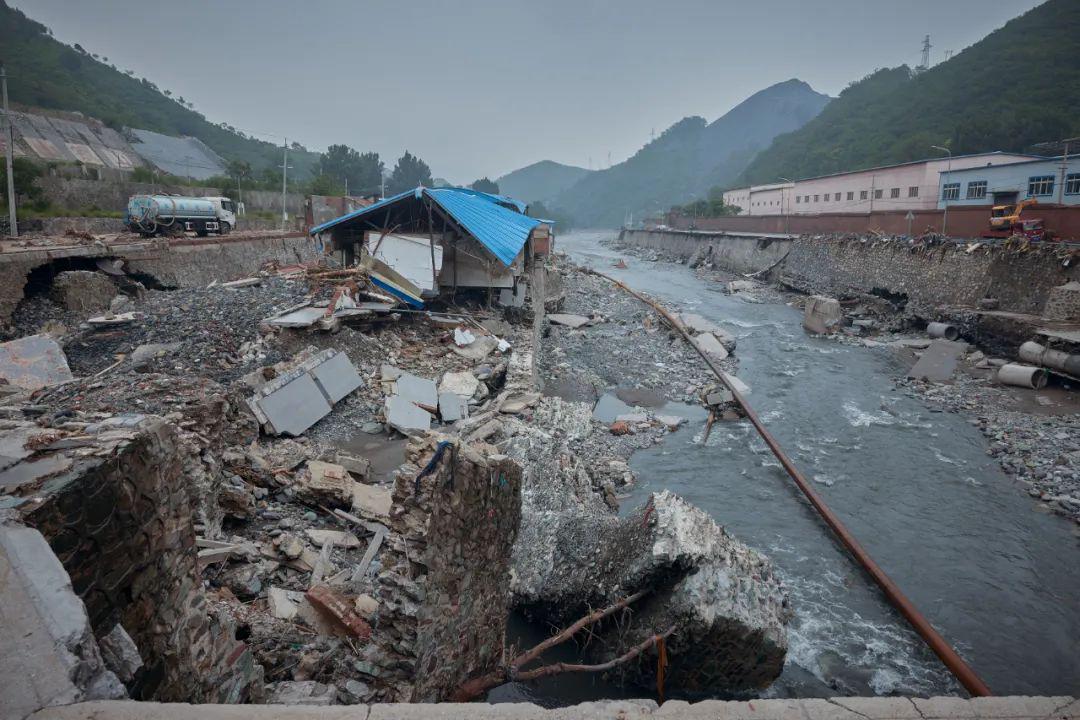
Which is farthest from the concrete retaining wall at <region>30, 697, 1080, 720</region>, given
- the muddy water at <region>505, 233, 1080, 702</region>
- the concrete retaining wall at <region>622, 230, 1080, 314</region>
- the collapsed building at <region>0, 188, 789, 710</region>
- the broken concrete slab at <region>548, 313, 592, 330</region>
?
the concrete retaining wall at <region>622, 230, 1080, 314</region>

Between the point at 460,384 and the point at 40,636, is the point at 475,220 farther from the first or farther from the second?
the point at 40,636

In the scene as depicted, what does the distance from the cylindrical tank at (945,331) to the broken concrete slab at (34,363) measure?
19.8 m

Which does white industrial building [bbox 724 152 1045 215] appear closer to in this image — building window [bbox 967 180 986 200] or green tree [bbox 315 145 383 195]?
building window [bbox 967 180 986 200]

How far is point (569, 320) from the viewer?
17531 millimetres

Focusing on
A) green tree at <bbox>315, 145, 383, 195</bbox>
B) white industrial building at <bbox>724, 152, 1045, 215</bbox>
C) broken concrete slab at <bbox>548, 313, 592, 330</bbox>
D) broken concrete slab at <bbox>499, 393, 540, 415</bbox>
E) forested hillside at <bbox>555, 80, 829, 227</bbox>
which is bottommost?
broken concrete slab at <bbox>499, 393, 540, 415</bbox>

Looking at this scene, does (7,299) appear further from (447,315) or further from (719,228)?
(719,228)

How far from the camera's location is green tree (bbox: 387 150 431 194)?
231 feet

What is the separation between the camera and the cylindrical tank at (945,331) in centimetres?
1572

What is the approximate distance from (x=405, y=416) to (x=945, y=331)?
52.1ft

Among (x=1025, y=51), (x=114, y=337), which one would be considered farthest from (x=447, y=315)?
(x=1025, y=51)

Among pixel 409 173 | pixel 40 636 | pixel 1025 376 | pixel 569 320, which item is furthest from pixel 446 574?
pixel 409 173

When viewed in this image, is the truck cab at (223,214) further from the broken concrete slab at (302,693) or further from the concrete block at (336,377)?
the broken concrete slab at (302,693)

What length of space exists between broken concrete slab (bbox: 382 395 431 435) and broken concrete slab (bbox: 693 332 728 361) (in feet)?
30.9

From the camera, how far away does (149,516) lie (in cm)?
244
